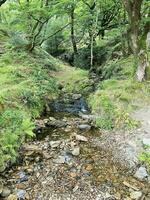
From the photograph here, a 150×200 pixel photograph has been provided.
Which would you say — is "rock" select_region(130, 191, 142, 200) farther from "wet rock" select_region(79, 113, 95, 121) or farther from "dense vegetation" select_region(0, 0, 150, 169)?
"wet rock" select_region(79, 113, 95, 121)

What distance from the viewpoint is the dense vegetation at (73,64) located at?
9.62m

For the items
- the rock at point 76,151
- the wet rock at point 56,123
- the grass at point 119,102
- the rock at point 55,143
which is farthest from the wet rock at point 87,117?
the rock at point 76,151

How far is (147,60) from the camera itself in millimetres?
12445

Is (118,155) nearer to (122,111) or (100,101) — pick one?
(122,111)

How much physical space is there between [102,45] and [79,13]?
3.63 m

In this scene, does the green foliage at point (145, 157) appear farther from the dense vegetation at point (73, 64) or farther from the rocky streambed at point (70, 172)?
the dense vegetation at point (73, 64)

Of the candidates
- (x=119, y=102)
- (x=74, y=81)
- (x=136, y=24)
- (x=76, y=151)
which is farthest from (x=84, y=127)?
(x=74, y=81)

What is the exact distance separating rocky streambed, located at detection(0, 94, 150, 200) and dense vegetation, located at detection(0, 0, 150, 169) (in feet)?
1.65

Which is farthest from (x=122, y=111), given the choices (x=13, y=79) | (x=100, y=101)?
(x=13, y=79)

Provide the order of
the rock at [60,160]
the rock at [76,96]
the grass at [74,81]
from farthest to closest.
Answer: the grass at [74,81] → the rock at [76,96] → the rock at [60,160]

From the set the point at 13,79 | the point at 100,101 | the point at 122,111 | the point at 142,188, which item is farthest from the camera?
the point at 13,79

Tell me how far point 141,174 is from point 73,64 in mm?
18190

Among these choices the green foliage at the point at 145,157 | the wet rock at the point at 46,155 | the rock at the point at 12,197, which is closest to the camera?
the rock at the point at 12,197

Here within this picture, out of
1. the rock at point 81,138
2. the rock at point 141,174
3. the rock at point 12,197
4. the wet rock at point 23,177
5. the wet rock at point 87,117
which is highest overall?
the wet rock at point 87,117
